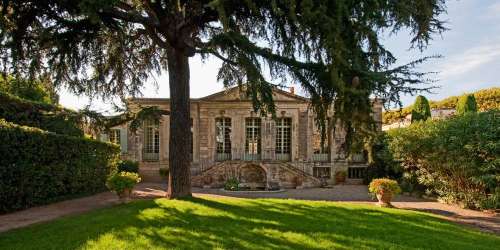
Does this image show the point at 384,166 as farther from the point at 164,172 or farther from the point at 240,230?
the point at 240,230

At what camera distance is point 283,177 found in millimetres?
20703

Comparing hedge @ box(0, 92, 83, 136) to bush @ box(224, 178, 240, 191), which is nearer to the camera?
hedge @ box(0, 92, 83, 136)

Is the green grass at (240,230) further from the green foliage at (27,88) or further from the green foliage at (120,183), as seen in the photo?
the green foliage at (27,88)

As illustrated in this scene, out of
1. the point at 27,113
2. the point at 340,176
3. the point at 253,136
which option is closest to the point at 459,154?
the point at 340,176

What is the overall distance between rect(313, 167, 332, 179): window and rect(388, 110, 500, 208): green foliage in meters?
7.46

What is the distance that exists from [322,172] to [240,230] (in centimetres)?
1590

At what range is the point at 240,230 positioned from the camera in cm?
678

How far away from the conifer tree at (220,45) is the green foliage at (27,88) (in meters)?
0.58

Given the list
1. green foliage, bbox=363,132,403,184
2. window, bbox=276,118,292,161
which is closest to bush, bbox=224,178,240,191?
window, bbox=276,118,292,161

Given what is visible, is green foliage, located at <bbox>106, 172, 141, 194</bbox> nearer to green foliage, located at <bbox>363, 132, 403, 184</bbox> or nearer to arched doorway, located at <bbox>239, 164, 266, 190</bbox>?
green foliage, located at <bbox>363, 132, 403, 184</bbox>

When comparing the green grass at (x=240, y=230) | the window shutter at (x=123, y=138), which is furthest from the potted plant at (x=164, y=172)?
the green grass at (x=240, y=230)

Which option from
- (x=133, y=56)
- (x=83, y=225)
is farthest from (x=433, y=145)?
(x=83, y=225)

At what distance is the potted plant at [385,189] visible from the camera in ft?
38.0

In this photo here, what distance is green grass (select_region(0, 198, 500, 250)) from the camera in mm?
6000
